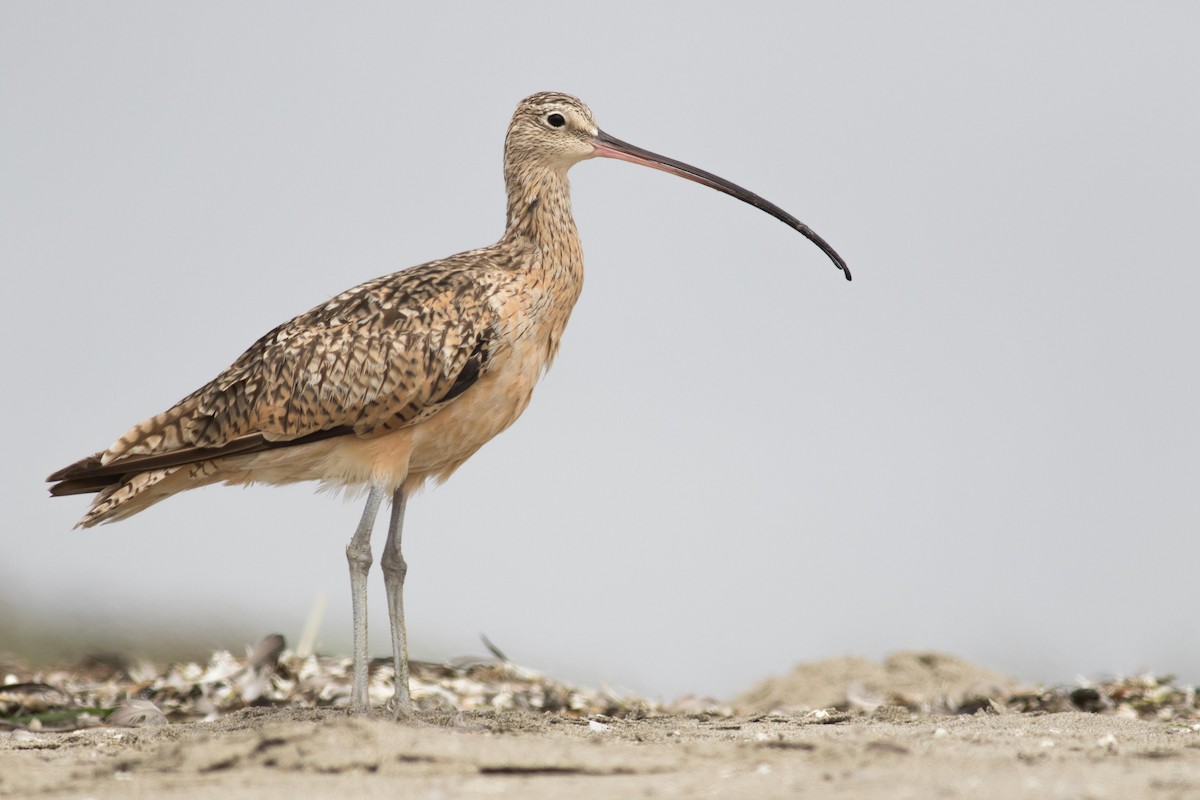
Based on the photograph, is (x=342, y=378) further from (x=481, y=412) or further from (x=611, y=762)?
(x=611, y=762)

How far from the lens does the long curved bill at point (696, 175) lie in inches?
373

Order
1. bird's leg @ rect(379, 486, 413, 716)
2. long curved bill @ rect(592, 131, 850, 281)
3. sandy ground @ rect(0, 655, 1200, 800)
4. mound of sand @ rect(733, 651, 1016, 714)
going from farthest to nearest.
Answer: mound of sand @ rect(733, 651, 1016, 714) < long curved bill @ rect(592, 131, 850, 281) < bird's leg @ rect(379, 486, 413, 716) < sandy ground @ rect(0, 655, 1200, 800)

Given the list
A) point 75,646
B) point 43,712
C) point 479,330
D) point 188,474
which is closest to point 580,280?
point 479,330

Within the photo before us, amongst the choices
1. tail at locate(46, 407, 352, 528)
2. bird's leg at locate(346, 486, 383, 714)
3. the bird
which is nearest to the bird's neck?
the bird

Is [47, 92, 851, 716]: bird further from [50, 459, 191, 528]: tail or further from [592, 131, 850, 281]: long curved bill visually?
[592, 131, 850, 281]: long curved bill

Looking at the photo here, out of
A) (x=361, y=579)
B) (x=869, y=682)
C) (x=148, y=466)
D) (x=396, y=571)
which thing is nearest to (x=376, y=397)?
(x=361, y=579)

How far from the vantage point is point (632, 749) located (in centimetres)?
660

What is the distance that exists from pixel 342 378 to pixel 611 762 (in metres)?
3.26

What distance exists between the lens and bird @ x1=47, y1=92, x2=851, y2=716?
840 centimetres

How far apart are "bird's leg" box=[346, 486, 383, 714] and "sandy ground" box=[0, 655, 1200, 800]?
0.54m

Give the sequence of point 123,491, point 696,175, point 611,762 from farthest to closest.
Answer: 1. point 696,175
2. point 123,491
3. point 611,762

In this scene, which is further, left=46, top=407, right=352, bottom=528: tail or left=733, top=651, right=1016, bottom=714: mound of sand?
left=733, top=651, right=1016, bottom=714: mound of sand

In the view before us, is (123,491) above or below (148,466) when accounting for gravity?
below

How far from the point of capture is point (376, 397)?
8.35 metres
